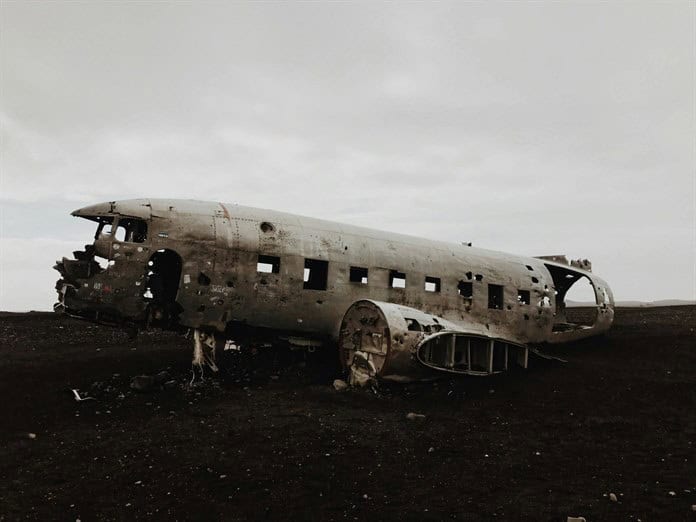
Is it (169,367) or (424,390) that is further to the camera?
(169,367)

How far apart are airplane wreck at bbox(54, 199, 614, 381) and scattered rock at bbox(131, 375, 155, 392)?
1325 millimetres

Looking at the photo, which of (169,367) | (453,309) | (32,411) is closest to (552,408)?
(453,309)

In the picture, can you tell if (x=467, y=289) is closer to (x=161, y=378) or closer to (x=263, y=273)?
(x=263, y=273)

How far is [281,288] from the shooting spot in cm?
1445

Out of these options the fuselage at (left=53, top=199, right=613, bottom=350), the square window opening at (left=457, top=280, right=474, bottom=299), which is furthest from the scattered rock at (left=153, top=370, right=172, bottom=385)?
the square window opening at (left=457, top=280, right=474, bottom=299)

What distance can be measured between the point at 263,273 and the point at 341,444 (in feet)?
18.8

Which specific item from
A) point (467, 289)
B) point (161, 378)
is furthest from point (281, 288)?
point (467, 289)

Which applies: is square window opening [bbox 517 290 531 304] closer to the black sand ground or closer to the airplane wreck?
the airplane wreck

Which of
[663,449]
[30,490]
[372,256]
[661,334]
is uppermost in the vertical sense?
[372,256]

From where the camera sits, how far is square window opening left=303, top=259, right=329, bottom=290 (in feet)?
50.0

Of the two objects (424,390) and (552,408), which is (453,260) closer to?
(424,390)

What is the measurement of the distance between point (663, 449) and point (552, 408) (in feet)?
9.39

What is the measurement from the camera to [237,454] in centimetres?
945

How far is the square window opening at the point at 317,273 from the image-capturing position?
15.2 metres
